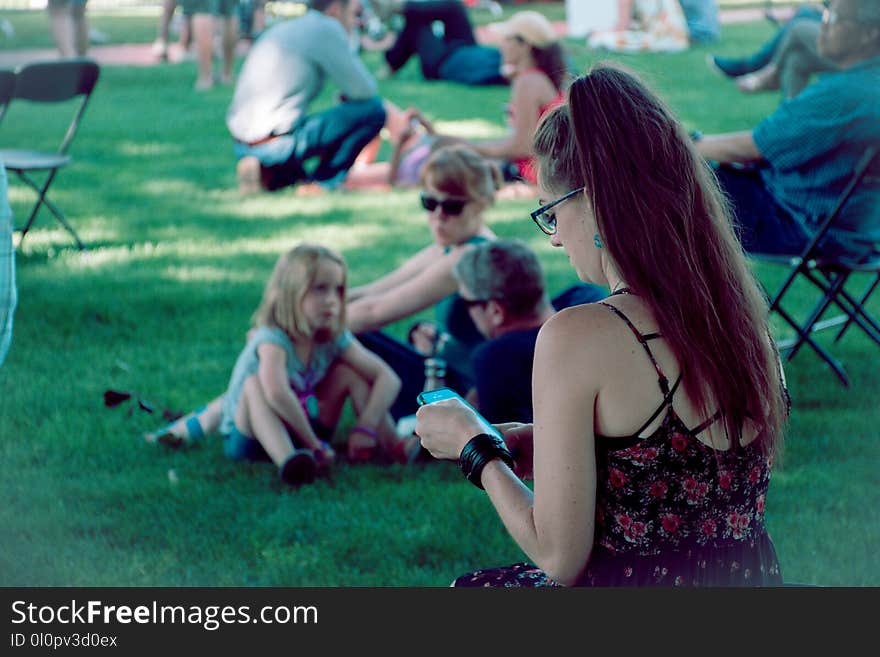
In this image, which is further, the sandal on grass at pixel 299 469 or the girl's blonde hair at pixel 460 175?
the girl's blonde hair at pixel 460 175

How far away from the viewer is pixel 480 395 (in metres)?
3.87

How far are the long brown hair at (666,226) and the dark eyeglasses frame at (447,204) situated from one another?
95.6 inches

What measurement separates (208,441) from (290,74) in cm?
434

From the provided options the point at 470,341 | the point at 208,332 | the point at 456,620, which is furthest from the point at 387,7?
the point at 456,620

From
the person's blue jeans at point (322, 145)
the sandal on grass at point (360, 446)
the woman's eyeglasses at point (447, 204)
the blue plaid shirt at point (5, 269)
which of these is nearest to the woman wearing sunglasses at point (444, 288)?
the woman's eyeglasses at point (447, 204)

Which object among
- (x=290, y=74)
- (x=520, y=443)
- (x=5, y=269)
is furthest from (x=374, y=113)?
(x=520, y=443)

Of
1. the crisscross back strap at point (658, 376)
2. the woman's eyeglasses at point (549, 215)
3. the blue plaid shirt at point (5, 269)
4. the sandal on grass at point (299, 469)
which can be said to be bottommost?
the sandal on grass at point (299, 469)

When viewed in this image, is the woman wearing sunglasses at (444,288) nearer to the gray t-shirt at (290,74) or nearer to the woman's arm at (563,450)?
the woman's arm at (563,450)

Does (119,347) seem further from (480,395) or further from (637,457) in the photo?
(637,457)

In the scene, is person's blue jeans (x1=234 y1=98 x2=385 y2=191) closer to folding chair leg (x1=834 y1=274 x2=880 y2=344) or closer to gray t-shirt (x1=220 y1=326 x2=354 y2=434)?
folding chair leg (x1=834 y1=274 x2=880 y2=344)

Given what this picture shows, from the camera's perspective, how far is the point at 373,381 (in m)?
4.34

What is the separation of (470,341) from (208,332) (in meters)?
1.57

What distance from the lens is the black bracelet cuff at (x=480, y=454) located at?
6.79 feet

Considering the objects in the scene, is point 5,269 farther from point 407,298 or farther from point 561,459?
point 407,298
